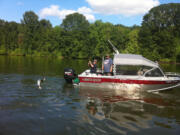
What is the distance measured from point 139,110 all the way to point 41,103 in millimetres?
5008

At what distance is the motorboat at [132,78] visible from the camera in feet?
39.2

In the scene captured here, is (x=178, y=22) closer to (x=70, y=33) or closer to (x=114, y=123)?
(x=70, y=33)

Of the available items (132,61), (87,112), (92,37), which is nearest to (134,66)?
(132,61)

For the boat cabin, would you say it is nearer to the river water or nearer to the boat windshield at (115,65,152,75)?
the boat windshield at (115,65,152,75)

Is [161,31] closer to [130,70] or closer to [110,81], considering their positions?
[130,70]

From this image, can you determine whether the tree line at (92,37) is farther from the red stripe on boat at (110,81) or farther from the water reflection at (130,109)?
the water reflection at (130,109)

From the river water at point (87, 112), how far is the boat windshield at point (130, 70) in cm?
145

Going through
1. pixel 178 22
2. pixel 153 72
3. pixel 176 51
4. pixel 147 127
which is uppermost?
pixel 178 22

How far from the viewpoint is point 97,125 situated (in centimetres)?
702

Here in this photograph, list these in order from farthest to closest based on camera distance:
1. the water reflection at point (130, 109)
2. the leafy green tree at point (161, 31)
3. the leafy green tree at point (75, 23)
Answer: the leafy green tree at point (75, 23) → the leafy green tree at point (161, 31) → the water reflection at point (130, 109)

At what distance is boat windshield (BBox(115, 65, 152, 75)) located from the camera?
12500 millimetres

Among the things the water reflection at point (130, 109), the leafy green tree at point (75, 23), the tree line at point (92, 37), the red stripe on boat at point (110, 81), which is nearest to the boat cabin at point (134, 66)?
the red stripe on boat at point (110, 81)

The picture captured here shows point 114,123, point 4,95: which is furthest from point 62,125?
point 4,95

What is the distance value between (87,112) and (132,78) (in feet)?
15.6
